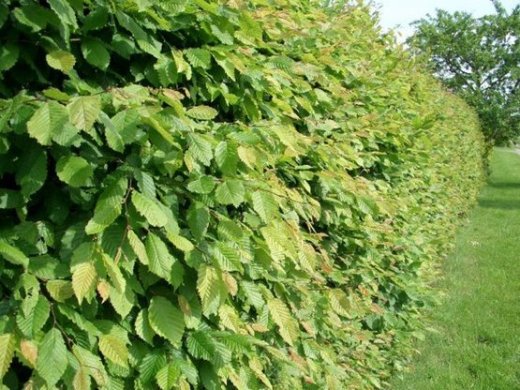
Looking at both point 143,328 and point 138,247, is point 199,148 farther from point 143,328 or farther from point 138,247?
point 143,328

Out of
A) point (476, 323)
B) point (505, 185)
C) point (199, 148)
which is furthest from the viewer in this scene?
point (505, 185)

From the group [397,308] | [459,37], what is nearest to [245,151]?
[397,308]

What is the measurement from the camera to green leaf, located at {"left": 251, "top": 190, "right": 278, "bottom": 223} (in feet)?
6.33

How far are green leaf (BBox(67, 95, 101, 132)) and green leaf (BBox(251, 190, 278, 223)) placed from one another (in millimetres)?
716

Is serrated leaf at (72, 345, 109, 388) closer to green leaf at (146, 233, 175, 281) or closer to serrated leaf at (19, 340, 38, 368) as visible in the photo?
serrated leaf at (19, 340, 38, 368)

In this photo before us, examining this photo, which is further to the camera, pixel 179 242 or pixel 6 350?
pixel 179 242

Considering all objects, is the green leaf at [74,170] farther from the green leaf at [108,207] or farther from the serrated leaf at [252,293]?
the serrated leaf at [252,293]

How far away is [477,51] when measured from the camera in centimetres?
2625

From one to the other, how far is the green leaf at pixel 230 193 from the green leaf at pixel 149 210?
0.29 metres

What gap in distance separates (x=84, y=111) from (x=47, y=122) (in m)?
0.10

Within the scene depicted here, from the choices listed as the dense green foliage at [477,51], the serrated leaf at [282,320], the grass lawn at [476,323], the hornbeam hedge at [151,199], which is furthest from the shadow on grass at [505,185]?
the serrated leaf at [282,320]

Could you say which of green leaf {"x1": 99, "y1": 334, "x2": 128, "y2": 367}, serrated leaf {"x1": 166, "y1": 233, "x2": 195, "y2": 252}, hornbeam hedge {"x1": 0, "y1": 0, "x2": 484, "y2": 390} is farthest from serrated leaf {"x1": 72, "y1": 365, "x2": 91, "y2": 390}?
serrated leaf {"x1": 166, "y1": 233, "x2": 195, "y2": 252}

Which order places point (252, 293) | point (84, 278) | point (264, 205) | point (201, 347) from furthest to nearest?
1. point (252, 293)
2. point (264, 205)
3. point (201, 347)
4. point (84, 278)

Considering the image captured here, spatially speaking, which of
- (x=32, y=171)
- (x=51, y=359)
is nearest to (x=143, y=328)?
(x=51, y=359)
